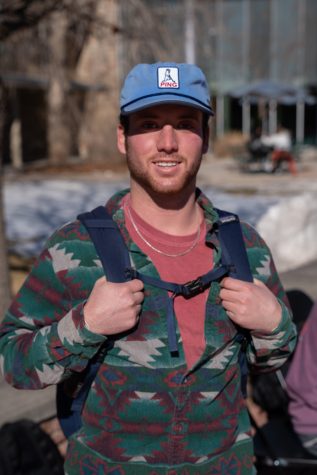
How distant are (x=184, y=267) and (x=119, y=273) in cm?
21

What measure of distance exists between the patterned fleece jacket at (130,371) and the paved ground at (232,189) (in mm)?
1297

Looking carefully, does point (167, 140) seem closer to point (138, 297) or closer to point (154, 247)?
point (154, 247)

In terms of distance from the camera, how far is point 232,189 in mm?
15188

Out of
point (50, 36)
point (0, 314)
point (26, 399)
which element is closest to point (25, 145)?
point (50, 36)

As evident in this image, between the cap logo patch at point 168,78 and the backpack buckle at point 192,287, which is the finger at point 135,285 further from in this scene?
the cap logo patch at point 168,78

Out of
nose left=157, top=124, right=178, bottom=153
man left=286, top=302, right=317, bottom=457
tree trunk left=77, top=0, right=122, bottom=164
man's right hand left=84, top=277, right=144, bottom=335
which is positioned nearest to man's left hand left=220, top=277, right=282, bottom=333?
man's right hand left=84, top=277, right=144, bottom=335

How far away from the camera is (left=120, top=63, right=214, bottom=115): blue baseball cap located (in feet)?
6.06

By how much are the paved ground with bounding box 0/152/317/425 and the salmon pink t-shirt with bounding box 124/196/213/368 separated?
150cm

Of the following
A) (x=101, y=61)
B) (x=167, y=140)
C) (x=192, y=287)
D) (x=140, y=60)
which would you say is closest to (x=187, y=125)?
(x=167, y=140)

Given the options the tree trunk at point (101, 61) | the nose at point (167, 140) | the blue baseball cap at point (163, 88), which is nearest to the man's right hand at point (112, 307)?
the nose at point (167, 140)

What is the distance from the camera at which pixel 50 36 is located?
6.45 metres

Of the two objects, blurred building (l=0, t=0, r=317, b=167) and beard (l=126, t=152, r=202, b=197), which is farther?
blurred building (l=0, t=0, r=317, b=167)

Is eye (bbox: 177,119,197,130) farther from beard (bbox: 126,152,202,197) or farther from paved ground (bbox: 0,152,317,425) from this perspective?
paved ground (bbox: 0,152,317,425)

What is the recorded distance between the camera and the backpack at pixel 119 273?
71.0 inches
